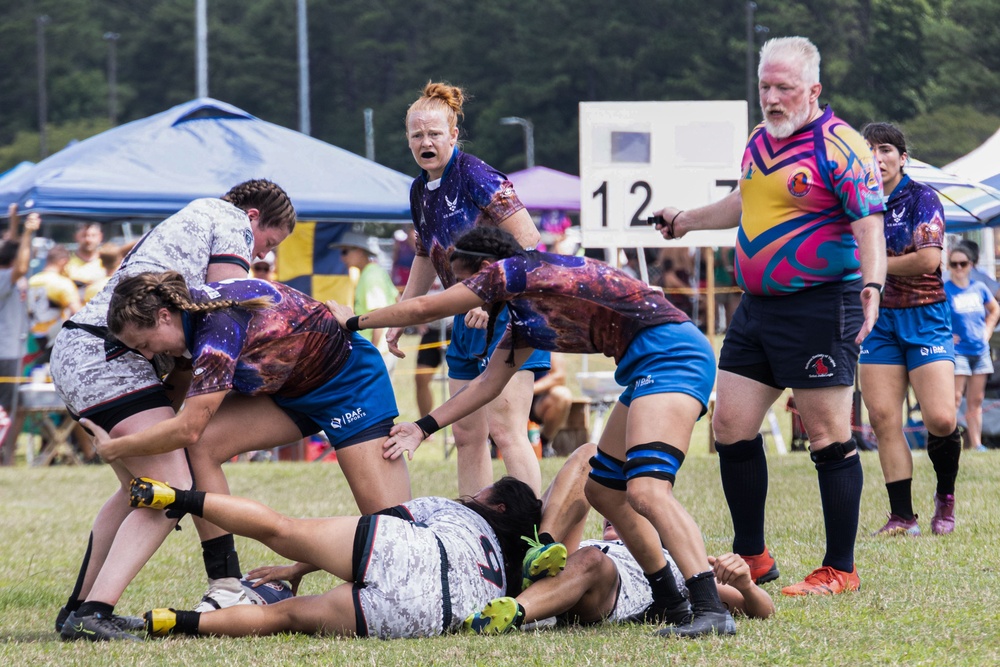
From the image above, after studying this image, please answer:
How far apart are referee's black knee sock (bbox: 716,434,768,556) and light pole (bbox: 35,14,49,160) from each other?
51.2 metres

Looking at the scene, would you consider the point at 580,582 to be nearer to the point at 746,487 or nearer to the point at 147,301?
the point at 746,487

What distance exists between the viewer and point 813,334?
4742 mm

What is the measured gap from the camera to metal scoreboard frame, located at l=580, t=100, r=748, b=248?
10039mm

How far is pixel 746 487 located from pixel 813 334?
66cm

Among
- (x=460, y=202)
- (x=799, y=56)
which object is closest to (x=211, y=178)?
(x=460, y=202)

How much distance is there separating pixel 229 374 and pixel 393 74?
2637 inches

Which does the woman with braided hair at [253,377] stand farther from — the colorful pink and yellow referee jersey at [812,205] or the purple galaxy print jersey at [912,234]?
the purple galaxy print jersey at [912,234]

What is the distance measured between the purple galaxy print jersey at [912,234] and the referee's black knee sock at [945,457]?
0.67 metres

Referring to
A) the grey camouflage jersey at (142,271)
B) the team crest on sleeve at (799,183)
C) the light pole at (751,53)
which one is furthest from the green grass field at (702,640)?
the light pole at (751,53)

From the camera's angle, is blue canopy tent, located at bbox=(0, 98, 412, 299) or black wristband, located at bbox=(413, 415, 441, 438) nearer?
black wristband, located at bbox=(413, 415, 441, 438)

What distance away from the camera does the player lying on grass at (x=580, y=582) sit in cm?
435

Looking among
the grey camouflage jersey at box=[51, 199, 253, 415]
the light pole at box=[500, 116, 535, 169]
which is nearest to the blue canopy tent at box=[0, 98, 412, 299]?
the grey camouflage jersey at box=[51, 199, 253, 415]

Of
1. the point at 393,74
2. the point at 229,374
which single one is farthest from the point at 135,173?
the point at 393,74

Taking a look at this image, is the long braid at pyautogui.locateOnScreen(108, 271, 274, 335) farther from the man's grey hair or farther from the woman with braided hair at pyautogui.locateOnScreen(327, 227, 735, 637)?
the man's grey hair
